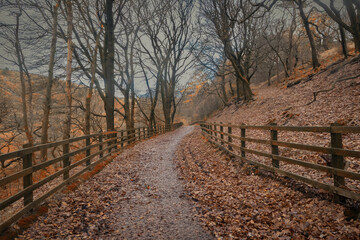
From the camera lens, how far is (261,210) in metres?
3.83

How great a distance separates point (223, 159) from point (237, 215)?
13.1 ft

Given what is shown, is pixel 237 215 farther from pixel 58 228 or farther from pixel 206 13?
pixel 206 13


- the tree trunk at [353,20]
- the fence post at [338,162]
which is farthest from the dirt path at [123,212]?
the tree trunk at [353,20]

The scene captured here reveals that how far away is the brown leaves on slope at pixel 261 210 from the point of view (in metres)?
3.03

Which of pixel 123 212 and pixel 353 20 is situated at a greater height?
pixel 353 20

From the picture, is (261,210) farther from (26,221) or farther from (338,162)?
(26,221)

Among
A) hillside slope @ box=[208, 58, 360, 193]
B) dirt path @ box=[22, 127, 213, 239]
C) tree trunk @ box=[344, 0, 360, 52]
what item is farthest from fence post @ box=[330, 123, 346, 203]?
tree trunk @ box=[344, 0, 360, 52]

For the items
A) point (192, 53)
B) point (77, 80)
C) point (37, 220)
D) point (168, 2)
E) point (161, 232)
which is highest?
point (168, 2)

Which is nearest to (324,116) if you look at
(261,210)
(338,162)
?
(338,162)

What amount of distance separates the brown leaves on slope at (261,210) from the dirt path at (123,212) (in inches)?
16.7

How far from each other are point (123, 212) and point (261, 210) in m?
2.79

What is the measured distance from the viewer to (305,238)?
2.91 m

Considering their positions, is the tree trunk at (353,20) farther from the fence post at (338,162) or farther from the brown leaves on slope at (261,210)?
the brown leaves on slope at (261,210)

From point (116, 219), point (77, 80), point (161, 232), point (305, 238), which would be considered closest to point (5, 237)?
point (116, 219)
